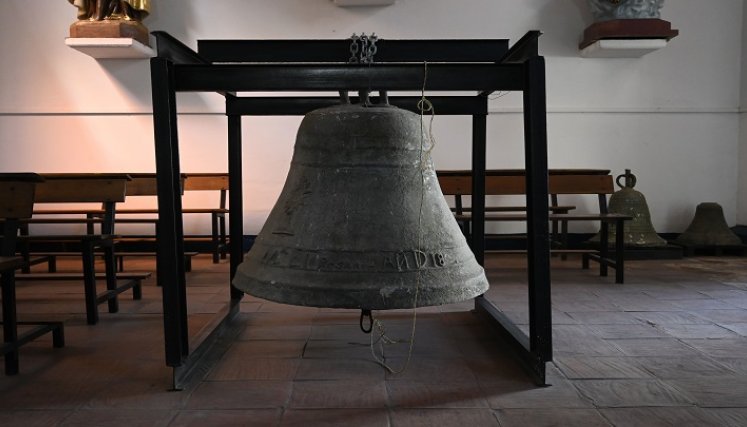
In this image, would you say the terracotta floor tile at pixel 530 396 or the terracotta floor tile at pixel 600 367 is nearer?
the terracotta floor tile at pixel 530 396

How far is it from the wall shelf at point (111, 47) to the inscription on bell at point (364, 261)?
5106 mm

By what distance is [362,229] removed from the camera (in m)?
1.56

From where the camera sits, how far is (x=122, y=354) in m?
2.74

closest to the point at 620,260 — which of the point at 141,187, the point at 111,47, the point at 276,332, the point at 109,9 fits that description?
the point at 276,332

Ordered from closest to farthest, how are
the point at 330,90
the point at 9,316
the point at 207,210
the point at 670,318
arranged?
the point at 330,90
the point at 9,316
the point at 670,318
the point at 207,210

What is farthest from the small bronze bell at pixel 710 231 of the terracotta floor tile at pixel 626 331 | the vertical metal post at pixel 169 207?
the vertical metal post at pixel 169 207

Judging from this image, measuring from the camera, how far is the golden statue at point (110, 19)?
579 centimetres

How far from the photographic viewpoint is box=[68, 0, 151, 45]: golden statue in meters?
5.79

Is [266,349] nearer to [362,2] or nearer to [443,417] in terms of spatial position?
[443,417]

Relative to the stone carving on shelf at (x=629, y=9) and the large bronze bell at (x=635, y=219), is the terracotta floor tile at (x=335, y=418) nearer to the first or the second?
the large bronze bell at (x=635, y=219)

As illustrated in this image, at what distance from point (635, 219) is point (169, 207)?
196 inches

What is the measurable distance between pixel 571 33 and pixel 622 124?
115cm

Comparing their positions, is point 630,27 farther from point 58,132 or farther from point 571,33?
point 58,132

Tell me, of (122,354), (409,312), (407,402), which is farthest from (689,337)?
(122,354)
